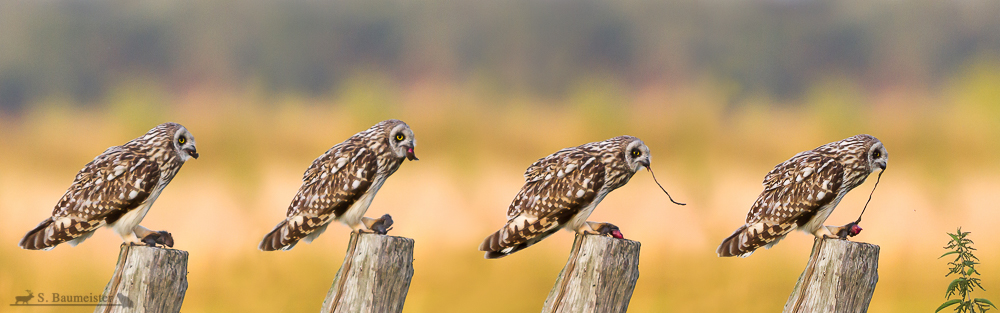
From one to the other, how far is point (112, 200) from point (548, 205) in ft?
8.78

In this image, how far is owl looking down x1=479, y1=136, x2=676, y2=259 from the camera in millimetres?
5234

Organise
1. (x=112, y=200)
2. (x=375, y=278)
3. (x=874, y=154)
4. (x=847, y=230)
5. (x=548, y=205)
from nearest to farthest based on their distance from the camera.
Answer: (x=375, y=278), (x=112, y=200), (x=548, y=205), (x=847, y=230), (x=874, y=154)

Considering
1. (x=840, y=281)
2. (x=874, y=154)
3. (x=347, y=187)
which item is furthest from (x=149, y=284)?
(x=874, y=154)

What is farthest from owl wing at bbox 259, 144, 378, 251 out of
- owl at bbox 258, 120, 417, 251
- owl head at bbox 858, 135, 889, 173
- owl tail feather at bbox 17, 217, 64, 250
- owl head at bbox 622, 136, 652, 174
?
owl head at bbox 858, 135, 889, 173

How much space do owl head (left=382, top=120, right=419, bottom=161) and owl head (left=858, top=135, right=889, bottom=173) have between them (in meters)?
3.06

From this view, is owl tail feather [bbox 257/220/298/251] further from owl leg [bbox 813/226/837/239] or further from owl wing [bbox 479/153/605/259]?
owl leg [bbox 813/226/837/239]

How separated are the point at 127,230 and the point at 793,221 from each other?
4240 mm

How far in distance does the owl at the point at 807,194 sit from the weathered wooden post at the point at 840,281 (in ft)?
1.43

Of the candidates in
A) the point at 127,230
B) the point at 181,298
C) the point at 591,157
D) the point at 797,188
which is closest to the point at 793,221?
the point at 797,188

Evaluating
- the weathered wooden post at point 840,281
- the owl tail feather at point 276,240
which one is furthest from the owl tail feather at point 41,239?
the weathered wooden post at point 840,281

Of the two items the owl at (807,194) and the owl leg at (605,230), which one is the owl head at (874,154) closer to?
the owl at (807,194)

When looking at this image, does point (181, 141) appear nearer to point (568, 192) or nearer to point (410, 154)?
point (410, 154)

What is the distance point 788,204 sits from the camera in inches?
218

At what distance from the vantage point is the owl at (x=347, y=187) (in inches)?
213
